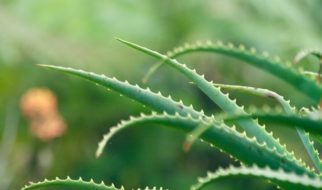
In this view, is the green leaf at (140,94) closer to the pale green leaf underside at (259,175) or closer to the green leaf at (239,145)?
the green leaf at (239,145)

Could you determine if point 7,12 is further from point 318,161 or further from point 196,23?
point 318,161

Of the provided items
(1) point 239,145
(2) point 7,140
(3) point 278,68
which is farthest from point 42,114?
(3) point 278,68

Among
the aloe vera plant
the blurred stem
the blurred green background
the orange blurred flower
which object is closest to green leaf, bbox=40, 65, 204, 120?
the aloe vera plant

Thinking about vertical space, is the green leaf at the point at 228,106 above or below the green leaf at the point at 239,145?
above

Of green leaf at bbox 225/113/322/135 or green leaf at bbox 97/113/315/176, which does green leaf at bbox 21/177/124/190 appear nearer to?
green leaf at bbox 97/113/315/176

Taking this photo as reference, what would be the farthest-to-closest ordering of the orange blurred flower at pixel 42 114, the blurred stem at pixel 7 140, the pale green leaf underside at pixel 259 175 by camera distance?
the blurred stem at pixel 7 140, the orange blurred flower at pixel 42 114, the pale green leaf underside at pixel 259 175

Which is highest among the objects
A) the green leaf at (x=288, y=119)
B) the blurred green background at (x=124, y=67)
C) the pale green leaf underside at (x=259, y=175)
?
the blurred green background at (x=124, y=67)

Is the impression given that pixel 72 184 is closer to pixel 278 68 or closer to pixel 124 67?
pixel 278 68

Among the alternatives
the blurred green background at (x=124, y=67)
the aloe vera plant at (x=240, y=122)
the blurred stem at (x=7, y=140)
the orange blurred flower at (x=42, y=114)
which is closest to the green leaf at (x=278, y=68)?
the aloe vera plant at (x=240, y=122)
